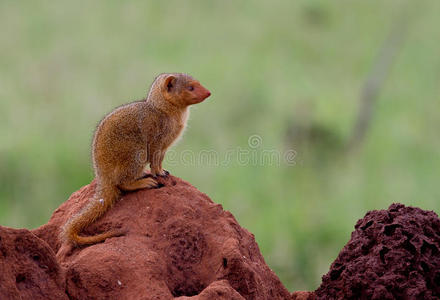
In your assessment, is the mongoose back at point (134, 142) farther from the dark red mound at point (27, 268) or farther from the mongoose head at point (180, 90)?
the dark red mound at point (27, 268)

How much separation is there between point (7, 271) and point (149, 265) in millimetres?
732

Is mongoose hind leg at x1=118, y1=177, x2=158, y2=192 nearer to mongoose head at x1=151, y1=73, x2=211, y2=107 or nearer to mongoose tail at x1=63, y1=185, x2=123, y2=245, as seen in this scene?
mongoose tail at x1=63, y1=185, x2=123, y2=245

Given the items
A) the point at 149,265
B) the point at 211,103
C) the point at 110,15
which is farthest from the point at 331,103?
the point at 149,265

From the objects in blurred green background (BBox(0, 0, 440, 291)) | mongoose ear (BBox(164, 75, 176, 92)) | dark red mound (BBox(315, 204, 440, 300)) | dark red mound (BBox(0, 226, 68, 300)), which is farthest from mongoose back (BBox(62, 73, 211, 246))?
blurred green background (BBox(0, 0, 440, 291))

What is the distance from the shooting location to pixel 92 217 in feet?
13.8

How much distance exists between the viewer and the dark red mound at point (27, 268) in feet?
10.8

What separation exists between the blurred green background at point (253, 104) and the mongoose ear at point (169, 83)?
10.8 ft

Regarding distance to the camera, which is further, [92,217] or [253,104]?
[253,104]

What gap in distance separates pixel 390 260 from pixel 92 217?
154cm

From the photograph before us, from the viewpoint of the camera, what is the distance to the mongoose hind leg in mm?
4332

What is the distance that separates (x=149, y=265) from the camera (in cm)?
378

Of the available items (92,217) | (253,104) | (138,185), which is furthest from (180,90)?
(253,104)

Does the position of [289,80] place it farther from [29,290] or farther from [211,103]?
[29,290]

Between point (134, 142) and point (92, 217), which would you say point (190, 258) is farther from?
point (134, 142)
